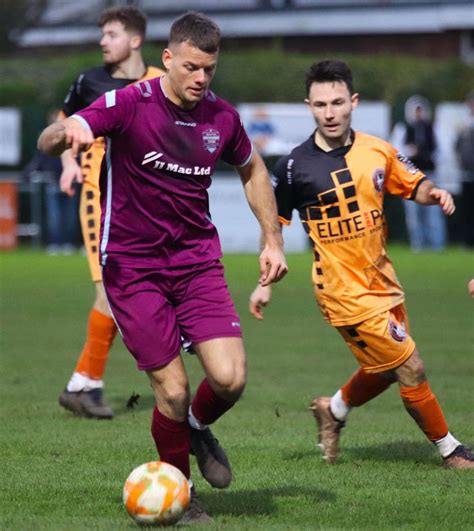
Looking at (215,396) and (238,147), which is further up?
(238,147)

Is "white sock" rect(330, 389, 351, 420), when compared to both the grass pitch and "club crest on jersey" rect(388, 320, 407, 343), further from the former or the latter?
"club crest on jersey" rect(388, 320, 407, 343)

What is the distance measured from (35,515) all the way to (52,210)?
17826 mm

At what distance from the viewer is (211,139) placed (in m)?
5.98

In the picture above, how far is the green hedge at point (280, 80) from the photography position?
27.6m

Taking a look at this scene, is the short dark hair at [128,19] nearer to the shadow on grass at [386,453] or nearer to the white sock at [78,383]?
the white sock at [78,383]

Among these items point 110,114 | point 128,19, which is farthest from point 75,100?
point 110,114

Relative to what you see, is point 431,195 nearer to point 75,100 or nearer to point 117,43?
point 117,43

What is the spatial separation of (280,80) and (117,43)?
19558 millimetres

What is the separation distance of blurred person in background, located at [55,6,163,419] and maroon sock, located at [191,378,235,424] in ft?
7.89

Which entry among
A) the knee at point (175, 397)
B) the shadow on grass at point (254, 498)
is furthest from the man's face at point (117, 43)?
the knee at point (175, 397)

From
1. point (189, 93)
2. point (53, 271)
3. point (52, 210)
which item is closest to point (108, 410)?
point (189, 93)

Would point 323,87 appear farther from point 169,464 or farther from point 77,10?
point 77,10

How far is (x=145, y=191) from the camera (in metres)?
5.91

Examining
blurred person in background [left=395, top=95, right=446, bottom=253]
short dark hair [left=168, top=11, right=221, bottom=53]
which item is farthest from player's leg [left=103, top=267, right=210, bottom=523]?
blurred person in background [left=395, top=95, right=446, bottom=253]
